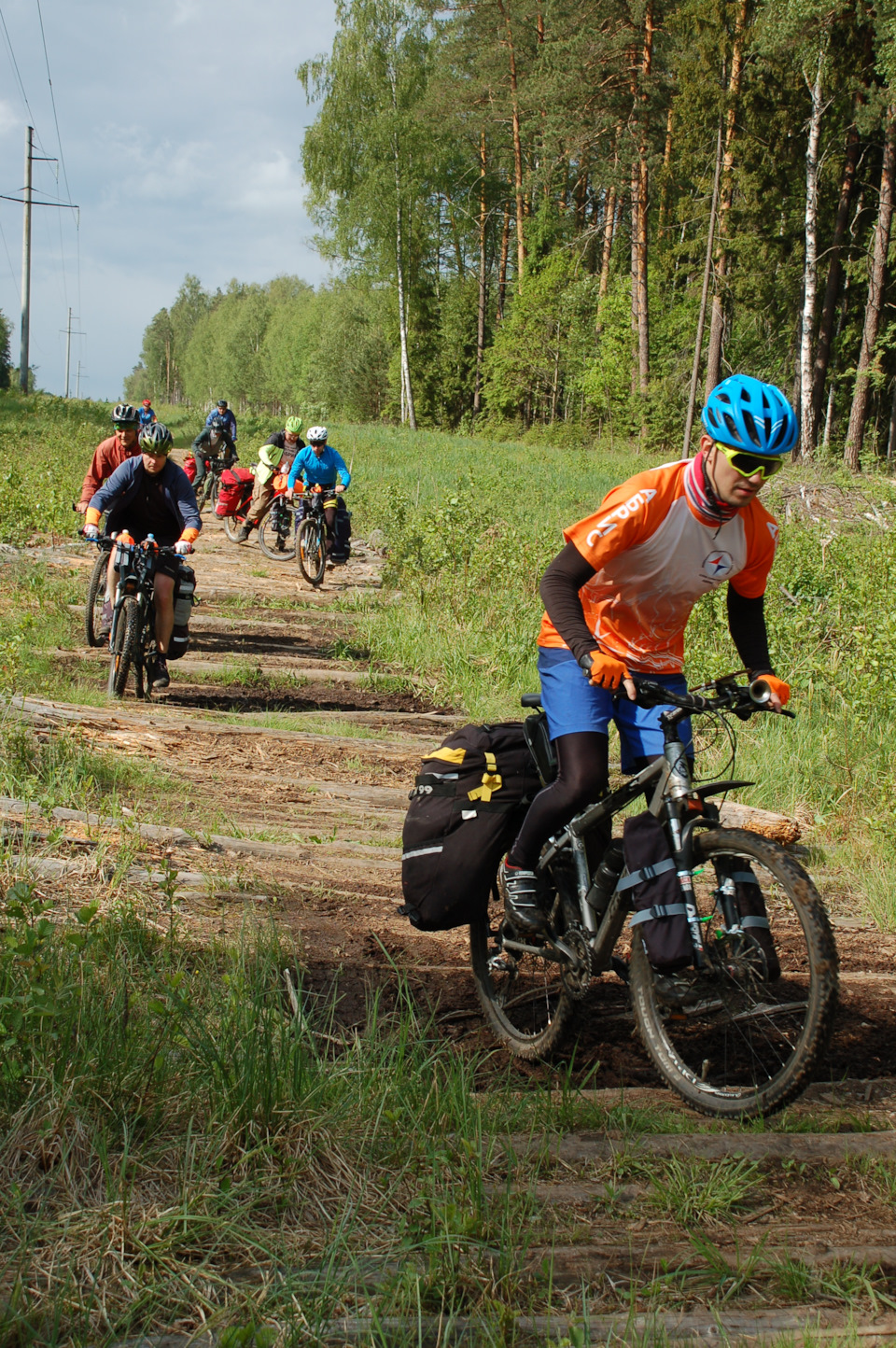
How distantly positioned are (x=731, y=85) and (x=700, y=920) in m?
32.1

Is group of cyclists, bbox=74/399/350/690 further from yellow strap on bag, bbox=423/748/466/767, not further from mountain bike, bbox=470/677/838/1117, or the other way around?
mountain bike, bbox=470/677/838/1117

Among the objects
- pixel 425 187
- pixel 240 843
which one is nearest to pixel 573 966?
pixel 240 843

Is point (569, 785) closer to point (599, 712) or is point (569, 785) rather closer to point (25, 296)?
point (599, 712)

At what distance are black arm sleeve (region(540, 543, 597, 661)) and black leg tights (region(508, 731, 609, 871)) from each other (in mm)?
375

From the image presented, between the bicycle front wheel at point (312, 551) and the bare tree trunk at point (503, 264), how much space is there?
142 feet

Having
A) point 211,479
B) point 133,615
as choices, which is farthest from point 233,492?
point 133,615

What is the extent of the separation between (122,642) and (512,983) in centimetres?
497

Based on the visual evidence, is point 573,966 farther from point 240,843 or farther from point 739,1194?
point 240,843

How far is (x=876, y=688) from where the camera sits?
6.61 meters

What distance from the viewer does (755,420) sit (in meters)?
3.09

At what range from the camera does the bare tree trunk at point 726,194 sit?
28.8 m

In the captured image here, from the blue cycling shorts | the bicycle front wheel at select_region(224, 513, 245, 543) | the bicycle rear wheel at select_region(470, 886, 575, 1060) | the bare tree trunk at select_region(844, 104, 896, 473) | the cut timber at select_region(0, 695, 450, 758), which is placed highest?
the bare tree trunk at select_region(844, 104, 896, 473)

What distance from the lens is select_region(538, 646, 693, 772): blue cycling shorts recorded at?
134 inches

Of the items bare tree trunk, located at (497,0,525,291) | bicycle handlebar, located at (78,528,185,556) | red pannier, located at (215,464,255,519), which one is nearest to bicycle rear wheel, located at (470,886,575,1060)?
bicycle handlebar, located at (78,528,185,556)
